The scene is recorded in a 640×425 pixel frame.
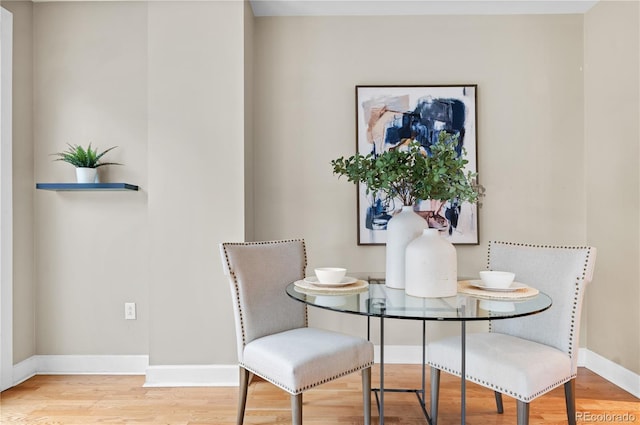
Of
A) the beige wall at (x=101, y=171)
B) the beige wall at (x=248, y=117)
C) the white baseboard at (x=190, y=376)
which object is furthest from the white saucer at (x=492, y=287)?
the beige wall at (x=101, y=171)

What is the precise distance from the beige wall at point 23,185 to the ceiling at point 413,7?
155 cm

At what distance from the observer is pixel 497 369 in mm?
1648

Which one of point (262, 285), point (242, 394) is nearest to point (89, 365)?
point (242, 394)

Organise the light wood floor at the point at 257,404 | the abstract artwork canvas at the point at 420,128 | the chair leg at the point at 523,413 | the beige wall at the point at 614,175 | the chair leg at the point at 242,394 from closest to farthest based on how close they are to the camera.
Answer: the chair leg at the point at 523,413 → the chair leg at the point at 242,394 → the light wood floor at the point at 257,404 → the beige wall at the point at 614,175 → the abstract artwork canvas at the point at 420,128

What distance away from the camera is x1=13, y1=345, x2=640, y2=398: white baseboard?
2.50 m

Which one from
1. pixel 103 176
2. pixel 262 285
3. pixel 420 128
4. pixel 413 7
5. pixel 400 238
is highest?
pixel 413 7

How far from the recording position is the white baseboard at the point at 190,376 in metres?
2.50

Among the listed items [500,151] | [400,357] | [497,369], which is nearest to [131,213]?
[400,357]

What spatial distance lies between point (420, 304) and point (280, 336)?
30.6 inches

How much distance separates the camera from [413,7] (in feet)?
8.98

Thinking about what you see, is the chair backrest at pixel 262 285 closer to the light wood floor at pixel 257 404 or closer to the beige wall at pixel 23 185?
the light wood floor at pixel 257 404

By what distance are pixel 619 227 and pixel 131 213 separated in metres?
3.20

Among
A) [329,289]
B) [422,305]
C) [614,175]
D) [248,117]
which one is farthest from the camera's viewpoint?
[248,117]

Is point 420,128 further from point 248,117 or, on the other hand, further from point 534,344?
point 534,344
